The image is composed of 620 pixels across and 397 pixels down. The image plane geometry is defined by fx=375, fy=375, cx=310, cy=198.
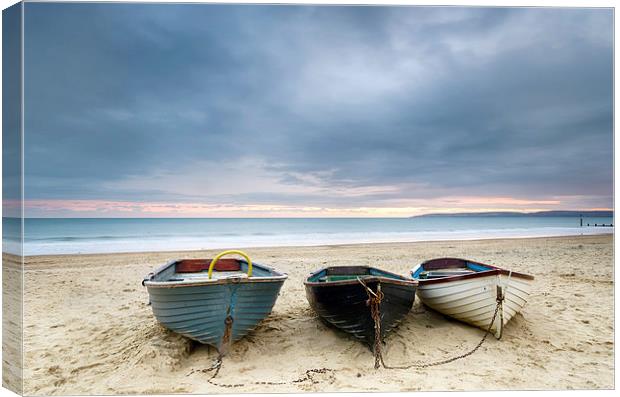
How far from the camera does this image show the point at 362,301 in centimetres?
394

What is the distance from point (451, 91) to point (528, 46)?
120cm

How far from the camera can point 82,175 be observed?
16219 mm

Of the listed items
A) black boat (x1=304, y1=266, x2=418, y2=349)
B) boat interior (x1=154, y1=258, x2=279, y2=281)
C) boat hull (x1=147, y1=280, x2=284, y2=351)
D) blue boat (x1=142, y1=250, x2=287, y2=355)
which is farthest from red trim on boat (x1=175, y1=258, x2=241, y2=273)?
black boat (x1=304, y1=266, x2=418, y2=349)

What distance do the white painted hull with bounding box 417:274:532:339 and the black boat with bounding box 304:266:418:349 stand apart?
595 mm

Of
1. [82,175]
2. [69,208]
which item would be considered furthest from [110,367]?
[82,175]

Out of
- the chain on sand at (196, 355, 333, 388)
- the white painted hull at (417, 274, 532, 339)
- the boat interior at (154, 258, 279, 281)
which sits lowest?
the chain on sand at (196, 355, 333, 388)

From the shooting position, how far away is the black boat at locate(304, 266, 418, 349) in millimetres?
3906

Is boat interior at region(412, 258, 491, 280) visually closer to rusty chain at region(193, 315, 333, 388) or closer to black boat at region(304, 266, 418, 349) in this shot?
black boat at region(304, 266, 418, 349)

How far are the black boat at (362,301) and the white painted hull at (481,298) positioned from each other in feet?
1.95

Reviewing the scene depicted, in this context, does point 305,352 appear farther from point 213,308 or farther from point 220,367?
point 213,308

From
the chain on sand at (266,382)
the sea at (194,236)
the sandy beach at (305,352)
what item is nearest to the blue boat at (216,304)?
the chain on sand at (266,382)

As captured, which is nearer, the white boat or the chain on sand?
the chain on sand

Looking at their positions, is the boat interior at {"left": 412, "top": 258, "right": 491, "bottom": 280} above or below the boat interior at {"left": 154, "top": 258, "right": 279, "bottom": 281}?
below

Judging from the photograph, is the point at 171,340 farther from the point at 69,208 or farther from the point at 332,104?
the point at 69,208
